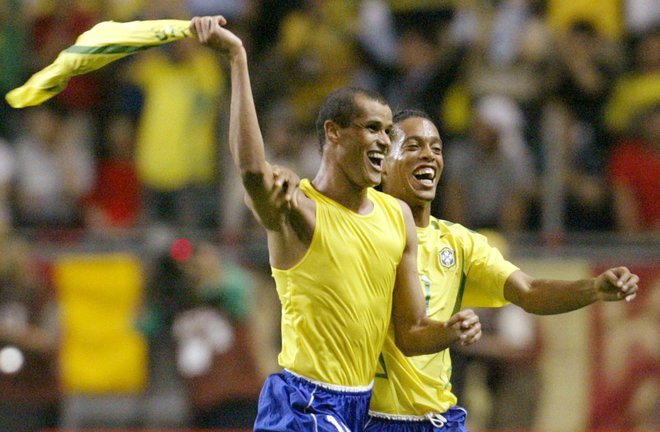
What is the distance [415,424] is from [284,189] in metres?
1.36

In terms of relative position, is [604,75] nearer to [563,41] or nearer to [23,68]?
[563,41]

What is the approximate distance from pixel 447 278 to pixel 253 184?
1382mm

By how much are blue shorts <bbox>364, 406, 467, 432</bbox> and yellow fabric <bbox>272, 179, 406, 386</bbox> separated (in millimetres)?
327

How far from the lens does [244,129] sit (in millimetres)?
5223

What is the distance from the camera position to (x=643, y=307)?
10445 millimetres

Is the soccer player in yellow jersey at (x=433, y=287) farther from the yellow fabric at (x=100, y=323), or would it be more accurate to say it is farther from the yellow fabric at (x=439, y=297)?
the yellow fabric at (x=100, y=323)

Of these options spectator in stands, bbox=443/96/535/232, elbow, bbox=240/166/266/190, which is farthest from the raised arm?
spectator in stands, bbox=443/96/535/232

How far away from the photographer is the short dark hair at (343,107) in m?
5.72

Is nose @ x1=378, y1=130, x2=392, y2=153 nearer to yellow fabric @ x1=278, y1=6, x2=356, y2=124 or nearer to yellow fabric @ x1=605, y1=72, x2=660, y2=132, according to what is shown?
yellow fabric @ x1=278, y1=6, x2=356, y2=124

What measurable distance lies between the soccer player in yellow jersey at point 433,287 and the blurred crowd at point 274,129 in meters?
3.74

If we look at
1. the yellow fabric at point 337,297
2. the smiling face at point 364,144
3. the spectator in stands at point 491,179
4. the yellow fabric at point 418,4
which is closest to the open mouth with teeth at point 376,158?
the smiling face at point 364,144

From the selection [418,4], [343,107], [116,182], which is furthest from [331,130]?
[418,4]

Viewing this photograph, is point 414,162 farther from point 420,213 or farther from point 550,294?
point 550,294

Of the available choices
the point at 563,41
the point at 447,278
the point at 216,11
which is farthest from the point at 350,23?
the point at 447,278
